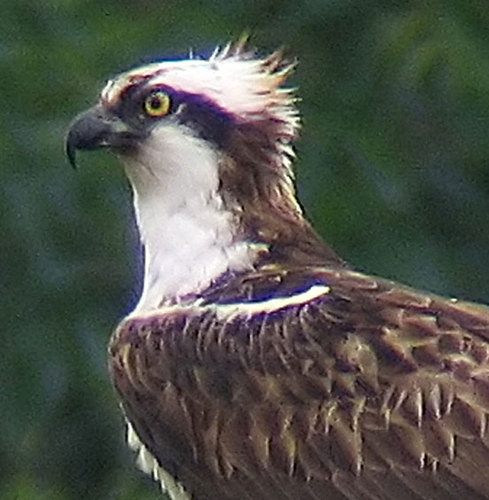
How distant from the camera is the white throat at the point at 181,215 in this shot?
52.6 ft

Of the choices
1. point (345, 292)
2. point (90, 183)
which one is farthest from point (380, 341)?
point (90, 183)

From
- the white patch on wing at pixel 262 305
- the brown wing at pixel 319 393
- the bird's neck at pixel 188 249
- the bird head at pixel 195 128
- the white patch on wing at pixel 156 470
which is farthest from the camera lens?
the bird head at pixel 195 128

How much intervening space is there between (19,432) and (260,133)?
2141 mm

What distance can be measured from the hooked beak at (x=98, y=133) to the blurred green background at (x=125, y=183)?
54.0 inches

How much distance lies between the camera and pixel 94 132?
16.1m

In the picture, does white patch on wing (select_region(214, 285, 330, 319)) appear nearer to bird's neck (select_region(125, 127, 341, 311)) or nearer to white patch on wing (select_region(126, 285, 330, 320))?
white patch on wing (select_region(126, 285, 330, 320))

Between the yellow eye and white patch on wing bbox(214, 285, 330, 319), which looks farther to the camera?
the yellow eye

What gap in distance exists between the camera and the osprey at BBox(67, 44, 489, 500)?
15.4 meters

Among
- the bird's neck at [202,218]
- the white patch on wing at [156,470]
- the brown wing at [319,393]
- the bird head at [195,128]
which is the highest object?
the bird head at [195,128]

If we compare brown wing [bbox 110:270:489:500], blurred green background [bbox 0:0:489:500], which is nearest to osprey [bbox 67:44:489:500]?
brown wing [bbox 110:270:489:500]

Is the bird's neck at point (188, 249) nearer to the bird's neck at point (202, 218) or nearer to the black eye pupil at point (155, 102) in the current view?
the bird's neck at point (202, 218)

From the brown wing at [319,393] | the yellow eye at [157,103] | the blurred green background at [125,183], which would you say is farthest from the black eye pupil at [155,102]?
the blurred green background at [125,183]

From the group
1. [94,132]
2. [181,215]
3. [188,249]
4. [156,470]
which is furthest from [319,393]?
[94,132]

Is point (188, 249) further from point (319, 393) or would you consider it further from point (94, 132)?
point (319, 393)
